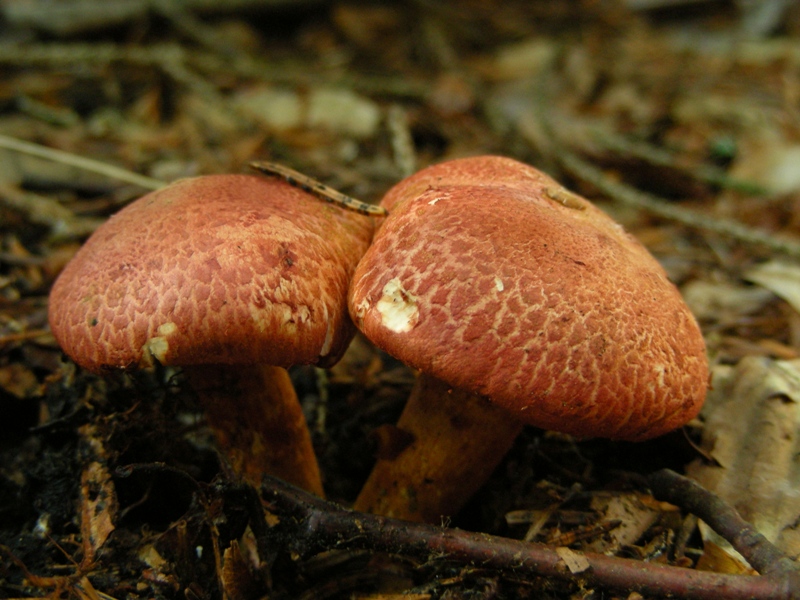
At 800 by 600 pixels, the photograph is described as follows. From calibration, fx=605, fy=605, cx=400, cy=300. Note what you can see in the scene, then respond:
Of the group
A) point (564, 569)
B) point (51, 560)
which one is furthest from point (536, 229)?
point (51, 560)

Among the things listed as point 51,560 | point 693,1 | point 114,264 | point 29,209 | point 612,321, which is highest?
point 693,1

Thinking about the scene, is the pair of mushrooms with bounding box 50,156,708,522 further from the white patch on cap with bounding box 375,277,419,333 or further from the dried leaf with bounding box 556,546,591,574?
the dried leaf with bounding box 556,546,591,574

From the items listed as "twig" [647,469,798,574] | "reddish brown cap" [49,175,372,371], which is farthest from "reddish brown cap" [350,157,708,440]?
"twig" [647,469,798,574]

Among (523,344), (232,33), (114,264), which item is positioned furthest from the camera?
(232,33)

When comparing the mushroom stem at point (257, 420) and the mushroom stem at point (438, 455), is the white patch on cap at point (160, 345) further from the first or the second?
the mushroom stem at point (438, 455)

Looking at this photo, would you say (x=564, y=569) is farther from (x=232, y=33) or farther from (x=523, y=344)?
(x=232, y=33)

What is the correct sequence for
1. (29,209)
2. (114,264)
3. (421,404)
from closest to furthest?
(114,264) → (421,404) → (29,209)

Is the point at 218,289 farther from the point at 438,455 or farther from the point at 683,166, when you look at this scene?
the point at 683,166
